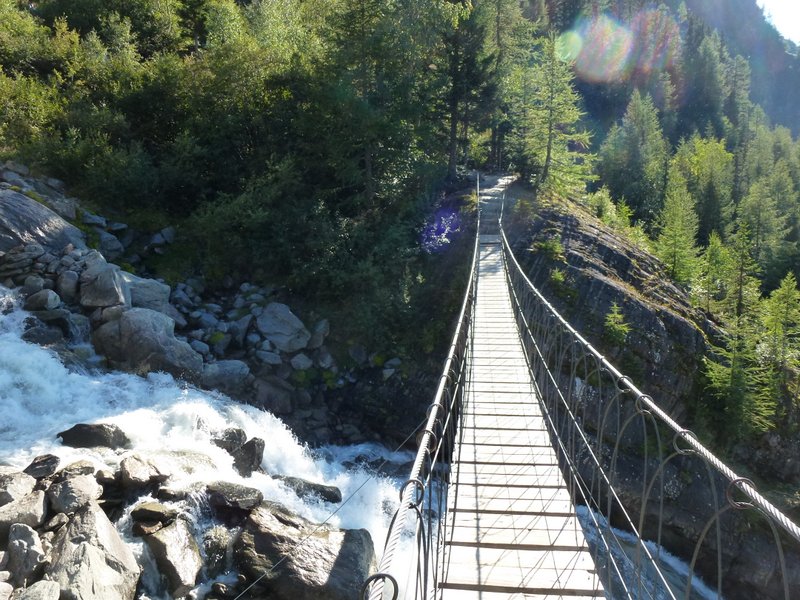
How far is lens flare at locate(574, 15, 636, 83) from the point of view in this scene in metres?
62.5

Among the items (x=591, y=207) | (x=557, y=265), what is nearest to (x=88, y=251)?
(x=557, y=265)

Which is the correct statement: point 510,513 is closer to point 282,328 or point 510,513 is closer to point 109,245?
point 282,328

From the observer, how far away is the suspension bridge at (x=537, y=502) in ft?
8.58

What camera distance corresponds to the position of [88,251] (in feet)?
39.3

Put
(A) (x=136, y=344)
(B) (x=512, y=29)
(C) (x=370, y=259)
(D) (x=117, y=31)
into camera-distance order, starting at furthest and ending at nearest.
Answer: (B) (x=512, y=29)
(D) (x=117, y=31)
(C) (x=370, y=259)
(A) (x=136, y=344)

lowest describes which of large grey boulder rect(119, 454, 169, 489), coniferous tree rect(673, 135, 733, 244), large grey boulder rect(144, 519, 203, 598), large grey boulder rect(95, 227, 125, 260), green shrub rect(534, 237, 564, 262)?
large grey boulder rect(144, 519, 203, 598)

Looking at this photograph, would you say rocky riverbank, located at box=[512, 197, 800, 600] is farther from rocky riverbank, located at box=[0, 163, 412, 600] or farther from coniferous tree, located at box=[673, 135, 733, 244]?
coniferous tree, located at box=[673, 135, 733, 244]

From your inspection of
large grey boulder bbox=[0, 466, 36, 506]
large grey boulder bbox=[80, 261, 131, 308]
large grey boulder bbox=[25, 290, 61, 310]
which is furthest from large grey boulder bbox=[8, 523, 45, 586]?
large grey boulder bbox=[80, 261, 131, 308]

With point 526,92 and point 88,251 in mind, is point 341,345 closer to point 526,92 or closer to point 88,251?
point 88,251

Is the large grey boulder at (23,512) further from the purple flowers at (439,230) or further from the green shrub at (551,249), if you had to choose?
the green shrub at (551,249)

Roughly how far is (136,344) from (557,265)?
11.1 meters

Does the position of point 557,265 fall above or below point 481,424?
above

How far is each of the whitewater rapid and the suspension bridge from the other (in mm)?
1377

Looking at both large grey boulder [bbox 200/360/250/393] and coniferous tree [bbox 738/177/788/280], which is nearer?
large grey boulder [bbox 200/360/250/393]
